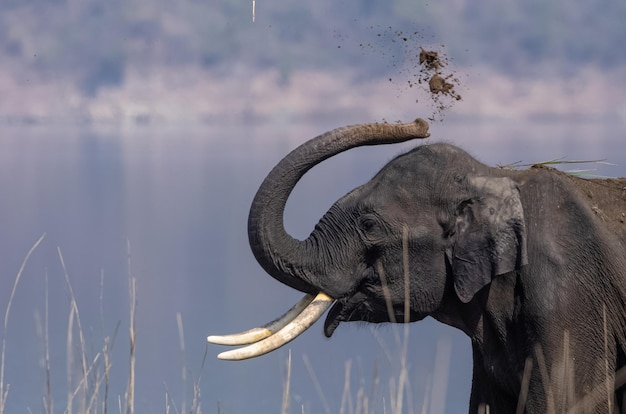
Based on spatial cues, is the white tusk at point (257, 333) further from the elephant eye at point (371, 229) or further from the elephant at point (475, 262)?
the elephant eye at point (371, 229)

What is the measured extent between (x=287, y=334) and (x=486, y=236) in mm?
1071

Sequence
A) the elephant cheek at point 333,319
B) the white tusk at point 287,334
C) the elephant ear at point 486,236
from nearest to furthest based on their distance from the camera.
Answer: the elephant ear at point 486,236 → the white tusk at point 287,334 → the elephant cheek at point 333,319

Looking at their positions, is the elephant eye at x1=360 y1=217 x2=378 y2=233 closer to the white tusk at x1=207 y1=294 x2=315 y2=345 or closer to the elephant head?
the elephant head

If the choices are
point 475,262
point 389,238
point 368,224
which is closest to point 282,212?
point 368,224

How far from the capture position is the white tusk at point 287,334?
560cm

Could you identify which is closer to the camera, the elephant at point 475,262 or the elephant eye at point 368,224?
the elephant at point 475,262

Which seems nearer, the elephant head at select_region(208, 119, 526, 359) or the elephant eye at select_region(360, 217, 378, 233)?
the elephant head at select_region(208, 119, 526, 359)

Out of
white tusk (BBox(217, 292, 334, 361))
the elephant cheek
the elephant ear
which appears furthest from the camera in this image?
the elephant cheek

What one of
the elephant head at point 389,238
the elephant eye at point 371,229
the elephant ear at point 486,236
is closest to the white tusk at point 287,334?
the elephant head at point 389,238

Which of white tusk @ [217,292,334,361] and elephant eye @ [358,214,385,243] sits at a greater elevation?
elephant eye @ [358,214,385,243]

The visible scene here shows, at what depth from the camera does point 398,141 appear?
5840 millimetres

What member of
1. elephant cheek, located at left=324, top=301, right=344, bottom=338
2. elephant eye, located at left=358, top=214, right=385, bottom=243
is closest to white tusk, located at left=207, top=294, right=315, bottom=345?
elephant cheek, located at left=324, top=301, right=344, bottom=338

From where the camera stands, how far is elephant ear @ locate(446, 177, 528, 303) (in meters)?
5.34

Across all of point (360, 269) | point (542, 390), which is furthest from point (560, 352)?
point (360, 269)
